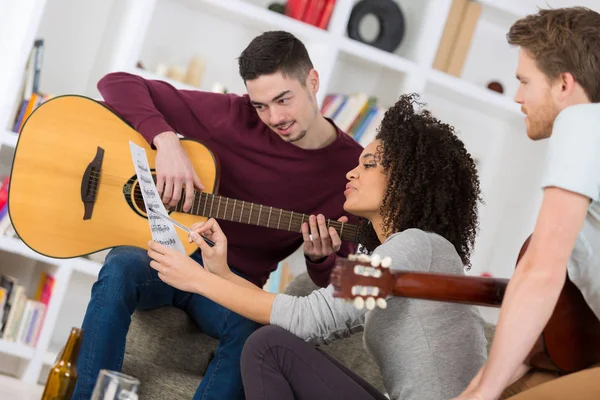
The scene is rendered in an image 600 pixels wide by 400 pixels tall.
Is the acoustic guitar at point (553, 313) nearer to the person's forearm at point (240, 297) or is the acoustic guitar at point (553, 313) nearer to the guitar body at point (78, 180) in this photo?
the person's forearm at point (240, 297)

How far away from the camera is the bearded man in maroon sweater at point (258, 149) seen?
2.29 metres

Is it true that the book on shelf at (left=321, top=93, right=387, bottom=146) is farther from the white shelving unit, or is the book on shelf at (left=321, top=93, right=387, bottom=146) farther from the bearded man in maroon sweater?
the bearded man in maroon sweater

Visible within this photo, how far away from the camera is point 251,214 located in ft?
7.84

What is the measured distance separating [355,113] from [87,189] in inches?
59.6

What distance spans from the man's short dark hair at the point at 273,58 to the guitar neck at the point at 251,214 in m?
0.41

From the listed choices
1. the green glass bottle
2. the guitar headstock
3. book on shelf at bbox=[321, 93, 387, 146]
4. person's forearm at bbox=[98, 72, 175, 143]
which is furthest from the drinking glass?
book on shelf at bbox=[321, 93, 387, 146]

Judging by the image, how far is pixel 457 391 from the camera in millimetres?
1674

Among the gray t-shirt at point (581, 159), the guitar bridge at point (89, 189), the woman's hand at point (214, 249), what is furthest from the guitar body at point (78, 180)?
the gray t-shirt at point (581, 159)

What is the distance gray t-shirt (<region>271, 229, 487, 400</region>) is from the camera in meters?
1.68

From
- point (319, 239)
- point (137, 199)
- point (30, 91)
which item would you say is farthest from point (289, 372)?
point (30, 91)

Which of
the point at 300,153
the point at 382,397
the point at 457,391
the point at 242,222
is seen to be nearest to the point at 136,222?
the point at 242,222

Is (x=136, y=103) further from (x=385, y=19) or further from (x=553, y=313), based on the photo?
(x=385, y=19)

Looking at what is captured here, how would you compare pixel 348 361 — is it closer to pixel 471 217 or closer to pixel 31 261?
pixel 471 217

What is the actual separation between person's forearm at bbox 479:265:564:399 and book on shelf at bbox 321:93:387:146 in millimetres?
2292
